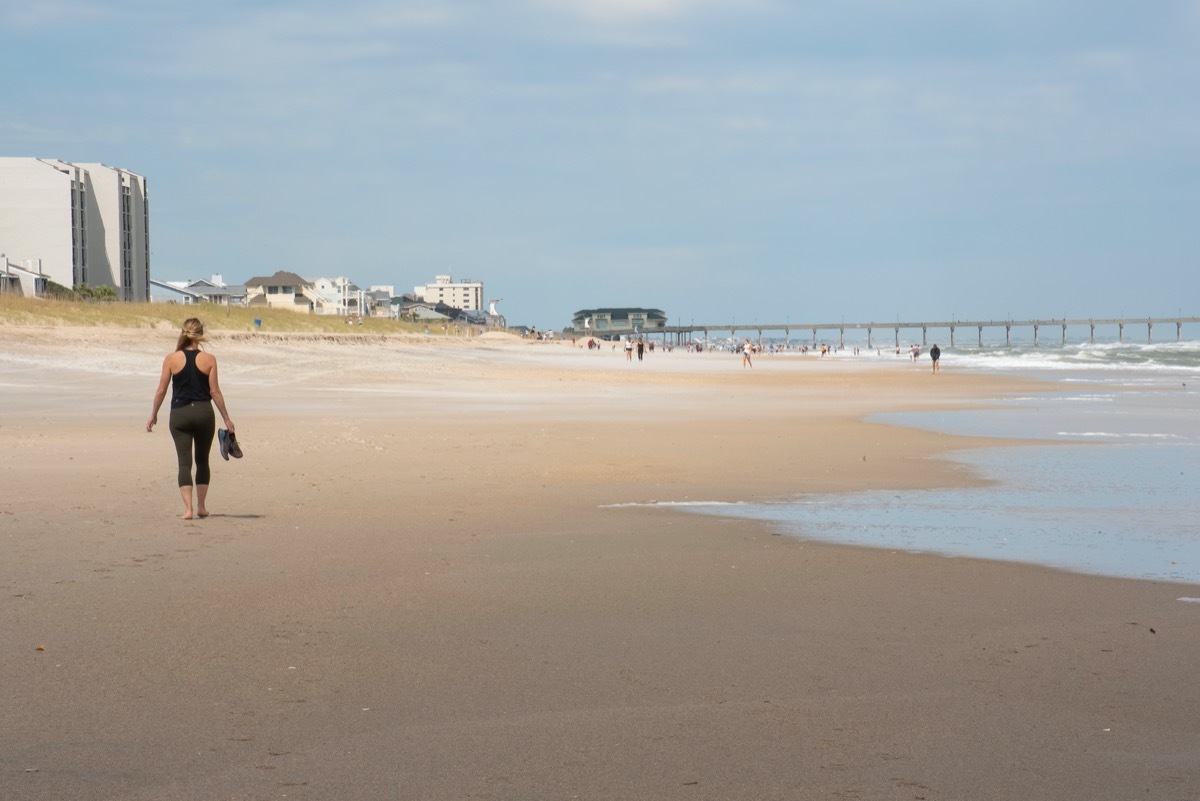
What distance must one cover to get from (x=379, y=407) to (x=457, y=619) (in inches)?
651

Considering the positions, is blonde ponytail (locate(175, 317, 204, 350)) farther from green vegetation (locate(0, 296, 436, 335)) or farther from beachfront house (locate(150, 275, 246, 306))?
beachfront house (locate(150, 275, 246, 306))

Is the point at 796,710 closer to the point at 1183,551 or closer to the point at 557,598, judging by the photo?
the point at 557,598

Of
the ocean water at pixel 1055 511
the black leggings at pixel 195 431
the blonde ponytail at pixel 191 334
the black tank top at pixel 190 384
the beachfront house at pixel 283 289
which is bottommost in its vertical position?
the ocean water at pixel 1055 511

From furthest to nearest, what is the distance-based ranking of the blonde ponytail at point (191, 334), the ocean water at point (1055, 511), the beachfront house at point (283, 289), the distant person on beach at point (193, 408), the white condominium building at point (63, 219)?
the beachfront house at point (283, 289)
the white condominium building at point (63, 219)
the blonde ponytail at point (191, 334)
the distant person on beach at point (193, 408)
the ocean water at point (1055, 511)

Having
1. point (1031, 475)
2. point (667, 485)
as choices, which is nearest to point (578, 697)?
point (667, 485)

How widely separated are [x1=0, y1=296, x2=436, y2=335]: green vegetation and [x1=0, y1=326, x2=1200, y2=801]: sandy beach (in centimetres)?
2643

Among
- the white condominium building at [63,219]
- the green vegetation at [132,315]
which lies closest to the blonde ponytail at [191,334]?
the green vegetation at [132,315]

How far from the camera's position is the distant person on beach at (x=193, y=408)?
9.60 meters

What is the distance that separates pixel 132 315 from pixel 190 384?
116 feet

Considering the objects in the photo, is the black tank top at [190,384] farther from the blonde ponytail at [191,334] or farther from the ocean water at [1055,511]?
the ocean water at [1055,511]

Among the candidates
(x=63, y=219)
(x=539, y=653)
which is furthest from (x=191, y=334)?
(x=63, y=219)

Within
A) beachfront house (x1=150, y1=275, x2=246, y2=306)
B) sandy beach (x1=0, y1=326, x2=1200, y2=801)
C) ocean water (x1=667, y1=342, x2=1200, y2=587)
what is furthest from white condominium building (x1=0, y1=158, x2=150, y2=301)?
sandy beach (x1=0, y1=326, x2=1200, y2=801)

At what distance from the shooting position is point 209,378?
991 cm

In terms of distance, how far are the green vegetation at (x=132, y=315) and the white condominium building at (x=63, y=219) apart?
26717 millimetres
